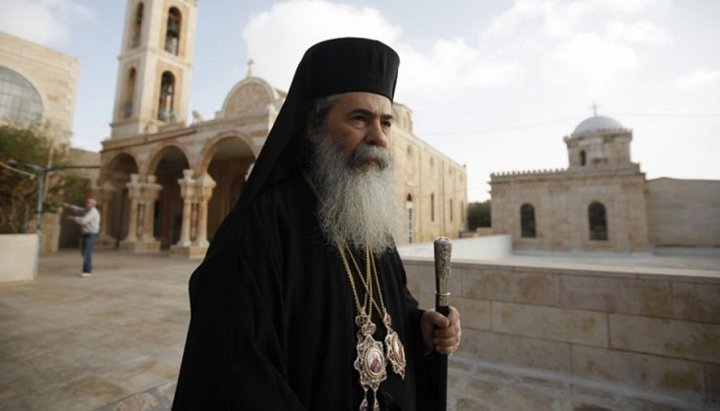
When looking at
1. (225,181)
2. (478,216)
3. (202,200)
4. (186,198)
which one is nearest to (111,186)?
(225,181)

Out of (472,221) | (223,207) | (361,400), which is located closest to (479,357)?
(361,400)

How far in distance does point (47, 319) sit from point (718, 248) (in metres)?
26.8

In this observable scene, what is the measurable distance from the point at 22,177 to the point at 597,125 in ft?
111

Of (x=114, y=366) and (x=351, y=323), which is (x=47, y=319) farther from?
(x=351, y=323)

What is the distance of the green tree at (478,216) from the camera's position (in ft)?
119

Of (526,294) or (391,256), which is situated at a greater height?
(391,256)

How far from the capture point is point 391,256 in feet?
4.99

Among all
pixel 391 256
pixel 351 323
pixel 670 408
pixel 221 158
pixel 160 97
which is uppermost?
pixel 160 97

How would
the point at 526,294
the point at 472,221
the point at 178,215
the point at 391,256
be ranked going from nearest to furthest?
1. the point at 391,256
2. the point at 526,294
3. the point at 178,215
4. the point at 472,221

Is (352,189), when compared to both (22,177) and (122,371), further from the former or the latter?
(22,177)

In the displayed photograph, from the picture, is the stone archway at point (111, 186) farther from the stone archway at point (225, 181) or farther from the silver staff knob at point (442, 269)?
the silver staff knob at point (442, 269)

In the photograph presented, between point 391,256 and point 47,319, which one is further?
point 47,319

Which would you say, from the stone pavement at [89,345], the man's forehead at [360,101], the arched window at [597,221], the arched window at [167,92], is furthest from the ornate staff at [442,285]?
the arched window at [597,221]

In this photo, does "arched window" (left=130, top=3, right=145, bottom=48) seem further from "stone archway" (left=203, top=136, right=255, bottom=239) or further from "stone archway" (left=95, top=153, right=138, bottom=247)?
"stone archway" (left=203, top=136, right=255, bottom=239)
